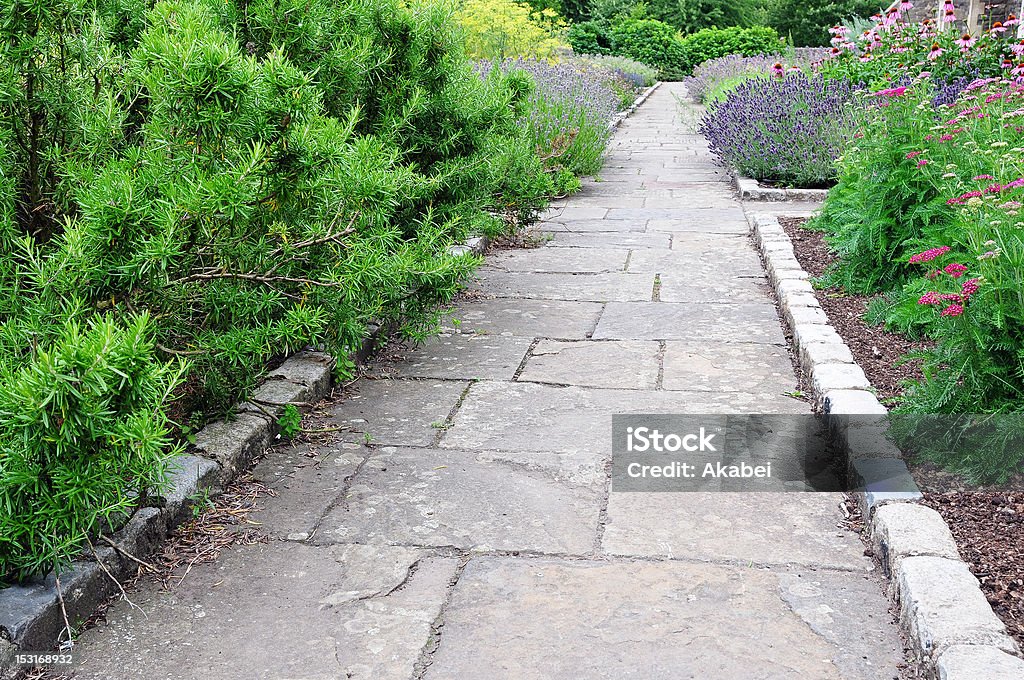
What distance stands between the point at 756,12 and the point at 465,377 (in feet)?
134

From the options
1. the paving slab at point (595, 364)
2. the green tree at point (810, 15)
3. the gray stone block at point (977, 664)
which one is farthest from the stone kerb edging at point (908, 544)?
the green tree at point (810, 15)

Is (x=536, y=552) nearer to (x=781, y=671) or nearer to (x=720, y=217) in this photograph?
(x=781, y=671)

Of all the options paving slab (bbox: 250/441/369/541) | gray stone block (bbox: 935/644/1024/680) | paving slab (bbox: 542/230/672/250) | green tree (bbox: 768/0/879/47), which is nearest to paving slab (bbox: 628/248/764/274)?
paving slab (bbox: 542/230/672/250)

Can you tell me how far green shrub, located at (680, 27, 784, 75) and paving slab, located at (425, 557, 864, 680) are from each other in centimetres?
3325

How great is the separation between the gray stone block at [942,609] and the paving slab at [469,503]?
883mm

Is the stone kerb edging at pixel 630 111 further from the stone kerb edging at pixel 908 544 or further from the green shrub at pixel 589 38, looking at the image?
the stone kerb edging at pixel 908 544

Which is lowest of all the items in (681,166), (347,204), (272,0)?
(681,166)

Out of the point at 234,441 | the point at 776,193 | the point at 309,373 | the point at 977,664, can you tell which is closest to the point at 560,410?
the point at 309,373

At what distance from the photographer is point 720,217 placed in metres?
7.95

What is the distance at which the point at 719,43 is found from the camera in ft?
112

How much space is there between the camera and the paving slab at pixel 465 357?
4.25 m

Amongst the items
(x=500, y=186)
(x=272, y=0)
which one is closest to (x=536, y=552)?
(x=272, y=0)

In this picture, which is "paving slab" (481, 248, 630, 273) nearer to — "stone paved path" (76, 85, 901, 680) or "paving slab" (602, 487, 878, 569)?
"stone paved path" (76, 85, 901, 680)

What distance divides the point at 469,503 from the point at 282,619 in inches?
31.3
